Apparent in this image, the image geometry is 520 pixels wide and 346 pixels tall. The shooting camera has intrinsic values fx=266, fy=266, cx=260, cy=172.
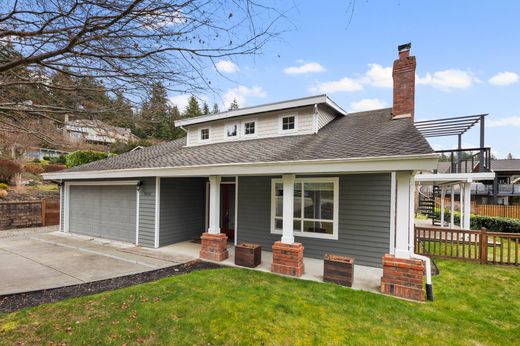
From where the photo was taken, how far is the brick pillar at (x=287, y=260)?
5.92 m

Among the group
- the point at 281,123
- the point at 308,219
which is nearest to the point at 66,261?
the point at 308,219

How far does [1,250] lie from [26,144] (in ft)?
19.5

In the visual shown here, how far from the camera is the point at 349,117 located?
10.5 meters

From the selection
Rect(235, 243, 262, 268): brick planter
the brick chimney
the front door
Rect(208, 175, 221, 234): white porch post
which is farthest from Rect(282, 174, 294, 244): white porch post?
the brick chimney

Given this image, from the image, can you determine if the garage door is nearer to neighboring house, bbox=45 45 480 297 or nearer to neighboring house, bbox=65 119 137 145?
neighboring house, bbox=45 45 480 297

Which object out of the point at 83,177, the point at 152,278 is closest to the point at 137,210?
the point at 83,177

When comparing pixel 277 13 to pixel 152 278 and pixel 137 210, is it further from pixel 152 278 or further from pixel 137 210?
pixel 137 210

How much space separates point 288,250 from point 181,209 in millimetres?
4919

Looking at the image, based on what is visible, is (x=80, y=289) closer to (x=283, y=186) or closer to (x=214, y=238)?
(x=214, y=238)

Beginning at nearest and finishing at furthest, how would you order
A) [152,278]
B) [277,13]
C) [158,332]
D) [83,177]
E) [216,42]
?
[277,13] → [216,42] → [158,332] → [152,278] → [83,177]

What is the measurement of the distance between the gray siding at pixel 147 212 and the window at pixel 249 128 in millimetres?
3777

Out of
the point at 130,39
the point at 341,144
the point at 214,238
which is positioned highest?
the point at 130,39

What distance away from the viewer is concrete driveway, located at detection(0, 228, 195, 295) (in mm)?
5582

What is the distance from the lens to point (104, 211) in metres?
10.2
